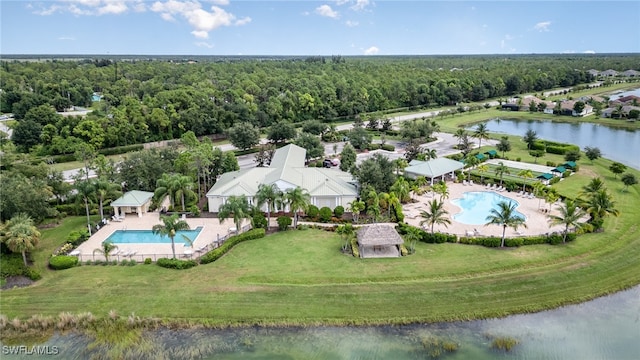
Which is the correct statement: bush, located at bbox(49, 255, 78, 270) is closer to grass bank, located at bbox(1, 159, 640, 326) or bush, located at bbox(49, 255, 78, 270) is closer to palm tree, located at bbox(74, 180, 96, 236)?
grass bank, located at bbox(1, 159, 640, 326)

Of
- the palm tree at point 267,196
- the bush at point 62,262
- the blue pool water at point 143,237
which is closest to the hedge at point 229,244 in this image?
the palm tree at point 267,196

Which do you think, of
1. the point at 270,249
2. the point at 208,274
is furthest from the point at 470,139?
the point at 208,274

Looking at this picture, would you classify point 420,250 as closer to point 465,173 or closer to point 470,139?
point 465,173

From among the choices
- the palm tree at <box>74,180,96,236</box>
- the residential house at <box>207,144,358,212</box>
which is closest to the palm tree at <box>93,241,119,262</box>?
the palm tree at <box>74,180,96,236</box>

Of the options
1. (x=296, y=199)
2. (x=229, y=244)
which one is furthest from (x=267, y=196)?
(x=229, y=244)

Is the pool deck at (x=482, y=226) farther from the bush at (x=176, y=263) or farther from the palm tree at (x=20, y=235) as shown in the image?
the palm tree at (x=20, y=235)

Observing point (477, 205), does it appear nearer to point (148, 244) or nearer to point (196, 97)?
point (148, 244)
